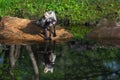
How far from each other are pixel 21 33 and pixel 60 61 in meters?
5.26

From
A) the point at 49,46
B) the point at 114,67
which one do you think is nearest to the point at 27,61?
the point at 49,46

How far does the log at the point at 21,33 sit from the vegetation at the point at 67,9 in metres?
5.77

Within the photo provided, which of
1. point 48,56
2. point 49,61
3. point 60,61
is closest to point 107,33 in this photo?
point 48,56

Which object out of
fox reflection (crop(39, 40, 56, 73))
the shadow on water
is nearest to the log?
the shadow on water

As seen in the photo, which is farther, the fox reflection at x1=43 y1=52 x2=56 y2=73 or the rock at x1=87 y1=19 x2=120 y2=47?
the rock at x1=87 y1=19 x2=120 y2=47

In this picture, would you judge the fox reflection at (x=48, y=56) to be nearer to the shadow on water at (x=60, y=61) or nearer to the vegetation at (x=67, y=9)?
the shadow on water at (x=60, y=61)

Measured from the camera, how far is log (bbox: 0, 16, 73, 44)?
23.3 metres

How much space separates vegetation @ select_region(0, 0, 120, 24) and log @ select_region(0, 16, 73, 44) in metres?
5.77

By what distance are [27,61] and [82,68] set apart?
3.03m

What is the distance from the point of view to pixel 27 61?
767 inches

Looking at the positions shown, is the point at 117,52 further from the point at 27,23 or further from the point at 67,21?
the point at 67,21

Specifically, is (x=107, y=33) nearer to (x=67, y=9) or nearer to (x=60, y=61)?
(x=60, y=61)

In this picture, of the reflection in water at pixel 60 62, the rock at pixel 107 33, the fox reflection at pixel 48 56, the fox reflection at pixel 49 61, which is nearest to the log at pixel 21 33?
the reflection in water at pixel 60 62

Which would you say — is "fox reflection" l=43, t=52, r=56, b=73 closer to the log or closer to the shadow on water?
the shadow on water
